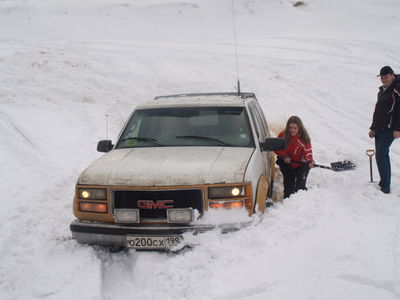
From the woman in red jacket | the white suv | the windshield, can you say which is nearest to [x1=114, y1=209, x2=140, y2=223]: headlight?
the white suv

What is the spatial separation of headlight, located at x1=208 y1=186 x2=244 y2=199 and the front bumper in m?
0.29

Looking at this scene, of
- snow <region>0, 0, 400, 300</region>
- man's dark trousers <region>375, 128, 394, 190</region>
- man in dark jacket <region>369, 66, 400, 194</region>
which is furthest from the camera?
man's dark trousers <region>375, 128, 394, 190</region>

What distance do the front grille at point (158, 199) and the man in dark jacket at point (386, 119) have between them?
3304 mm

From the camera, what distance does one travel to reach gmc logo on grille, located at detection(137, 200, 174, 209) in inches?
142

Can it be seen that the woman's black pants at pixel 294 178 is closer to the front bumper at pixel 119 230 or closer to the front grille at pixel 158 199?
the front bumper at pixel 119 230

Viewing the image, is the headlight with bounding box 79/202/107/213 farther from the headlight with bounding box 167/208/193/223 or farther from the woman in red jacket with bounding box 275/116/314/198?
the woman in red jacket with bounding box 275/116/314/198

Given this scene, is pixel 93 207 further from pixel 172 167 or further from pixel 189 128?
pixel 189 128

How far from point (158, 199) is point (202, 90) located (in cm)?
1070

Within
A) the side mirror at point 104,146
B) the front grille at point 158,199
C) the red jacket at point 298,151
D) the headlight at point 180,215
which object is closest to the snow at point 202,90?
the headlight at point 180,215

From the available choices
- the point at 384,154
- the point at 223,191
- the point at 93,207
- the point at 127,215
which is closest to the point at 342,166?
the point at 384,154

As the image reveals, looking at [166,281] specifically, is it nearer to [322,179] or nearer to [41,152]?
[322,179]

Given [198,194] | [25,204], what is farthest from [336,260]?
[25,204]

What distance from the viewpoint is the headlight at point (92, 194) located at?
3725mm

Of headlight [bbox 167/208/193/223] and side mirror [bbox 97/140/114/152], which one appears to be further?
side mirror [bbox 97/140/114/152]
